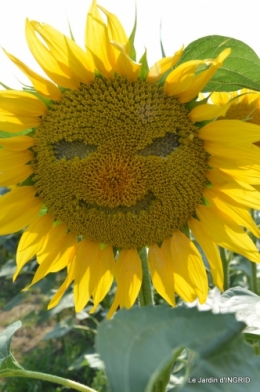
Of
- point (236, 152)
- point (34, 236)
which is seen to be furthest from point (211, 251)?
point (34, 236)

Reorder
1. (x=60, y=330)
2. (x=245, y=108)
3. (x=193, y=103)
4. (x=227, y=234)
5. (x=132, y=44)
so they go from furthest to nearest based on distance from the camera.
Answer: (x=60, y=330)
(x=245, y=108)
(x=227, y=234)
(x=193, y=103)
(x=132, y=44)

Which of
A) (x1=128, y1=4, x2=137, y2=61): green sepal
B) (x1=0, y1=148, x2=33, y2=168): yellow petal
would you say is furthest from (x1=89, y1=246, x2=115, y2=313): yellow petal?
(x1=128, y1=4, x2=137, y2=61): green sepal

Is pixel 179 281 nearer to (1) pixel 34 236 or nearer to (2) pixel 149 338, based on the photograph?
(1) pixel 34 236

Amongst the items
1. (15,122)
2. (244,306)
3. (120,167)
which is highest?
(15,122)

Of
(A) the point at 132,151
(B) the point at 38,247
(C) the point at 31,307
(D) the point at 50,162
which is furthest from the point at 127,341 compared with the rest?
(C) the point at 31,307

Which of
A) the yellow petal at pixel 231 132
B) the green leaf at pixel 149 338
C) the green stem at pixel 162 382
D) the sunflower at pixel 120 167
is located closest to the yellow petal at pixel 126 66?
the sunflower at pixel 120 167

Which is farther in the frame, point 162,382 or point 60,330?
point 60,330

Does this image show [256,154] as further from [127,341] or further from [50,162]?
[127,341]

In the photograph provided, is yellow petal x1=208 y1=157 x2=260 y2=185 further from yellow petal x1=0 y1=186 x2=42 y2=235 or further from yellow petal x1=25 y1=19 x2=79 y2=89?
yellow petal x1=0 y1=186 x2=42 y2=235
